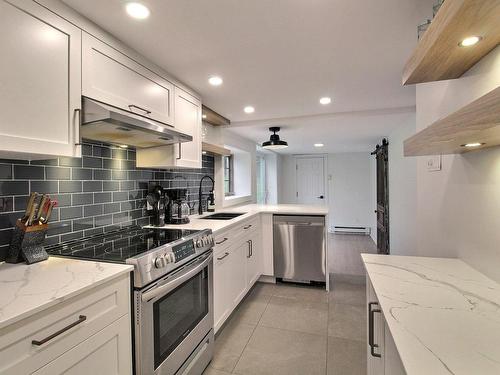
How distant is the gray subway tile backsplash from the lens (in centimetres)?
134

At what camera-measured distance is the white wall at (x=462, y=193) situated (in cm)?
109

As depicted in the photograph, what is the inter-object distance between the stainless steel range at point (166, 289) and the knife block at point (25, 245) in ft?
0.44

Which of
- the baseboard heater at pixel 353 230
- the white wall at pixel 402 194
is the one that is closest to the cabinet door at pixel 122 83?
the white wall at pixel 402 194

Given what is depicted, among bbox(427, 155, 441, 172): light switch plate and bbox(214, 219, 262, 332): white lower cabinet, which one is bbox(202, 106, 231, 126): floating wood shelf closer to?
bbox(214, 219, 262, 332): white lower cabinet

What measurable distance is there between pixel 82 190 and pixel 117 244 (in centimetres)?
45

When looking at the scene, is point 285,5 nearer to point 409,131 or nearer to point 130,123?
point 130,123

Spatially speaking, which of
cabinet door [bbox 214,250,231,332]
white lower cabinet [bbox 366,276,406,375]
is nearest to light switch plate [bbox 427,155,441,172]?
white lower cabinet [bbox 366,276,406,375]

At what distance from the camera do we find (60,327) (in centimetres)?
92

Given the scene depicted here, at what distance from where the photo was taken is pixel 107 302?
1.12 m

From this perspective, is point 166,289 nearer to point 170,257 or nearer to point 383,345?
point 170,257

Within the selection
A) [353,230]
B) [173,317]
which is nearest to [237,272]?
[173,317]

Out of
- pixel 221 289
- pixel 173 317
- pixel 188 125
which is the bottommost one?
pixel 221 289

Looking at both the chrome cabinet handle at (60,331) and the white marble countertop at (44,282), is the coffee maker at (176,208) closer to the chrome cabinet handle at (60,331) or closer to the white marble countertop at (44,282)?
the white marble countertop at (44,282)

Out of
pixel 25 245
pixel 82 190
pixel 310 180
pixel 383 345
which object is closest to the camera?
pixel 383 345
